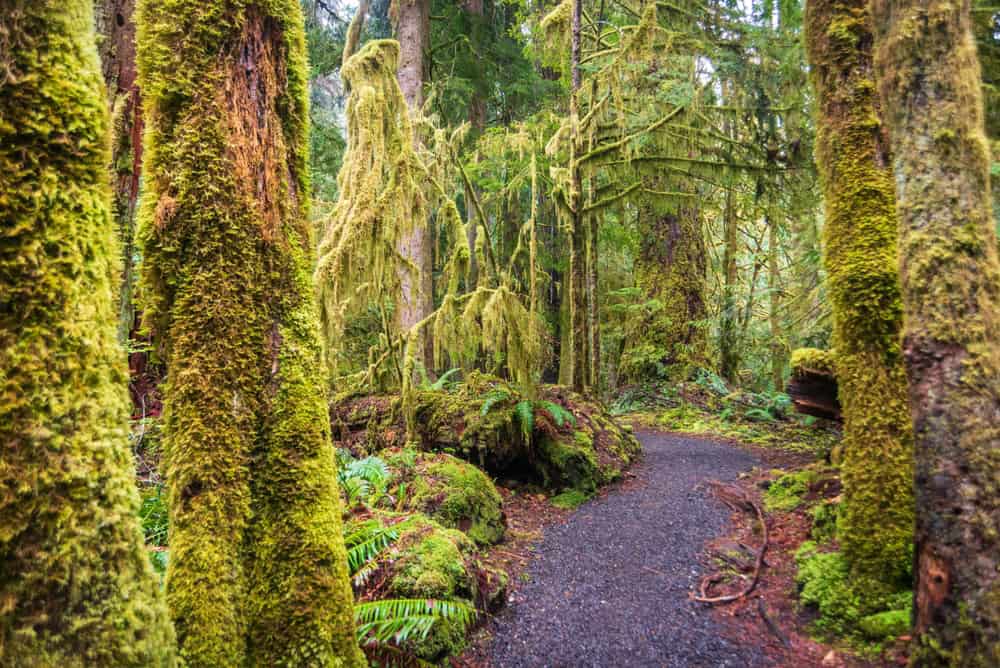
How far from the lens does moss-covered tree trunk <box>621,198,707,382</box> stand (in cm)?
1368

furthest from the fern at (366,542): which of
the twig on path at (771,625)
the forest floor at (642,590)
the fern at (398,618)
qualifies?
the twig on path at (771,625)

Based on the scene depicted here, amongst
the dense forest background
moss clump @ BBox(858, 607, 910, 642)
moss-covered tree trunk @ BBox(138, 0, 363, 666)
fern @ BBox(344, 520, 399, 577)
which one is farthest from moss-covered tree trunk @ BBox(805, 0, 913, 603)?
moss-covered tree trunk @ BBox(138, 0, 363, 666)

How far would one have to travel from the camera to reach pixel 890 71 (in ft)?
9.41

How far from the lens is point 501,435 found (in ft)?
24.2

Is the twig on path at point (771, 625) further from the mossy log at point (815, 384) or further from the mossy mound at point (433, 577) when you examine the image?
the mossy log at point (815, 384)

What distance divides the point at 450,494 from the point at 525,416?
2.11 m

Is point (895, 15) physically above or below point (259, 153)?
above

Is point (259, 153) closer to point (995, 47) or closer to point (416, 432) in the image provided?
point (416, 432)

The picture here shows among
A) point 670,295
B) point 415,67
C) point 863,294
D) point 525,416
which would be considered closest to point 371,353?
point 525,416

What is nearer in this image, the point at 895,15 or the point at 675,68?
the point at 895,15

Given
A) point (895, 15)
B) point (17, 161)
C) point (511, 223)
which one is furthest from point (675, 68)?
point (17, 161)

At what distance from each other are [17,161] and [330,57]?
13.8 meters

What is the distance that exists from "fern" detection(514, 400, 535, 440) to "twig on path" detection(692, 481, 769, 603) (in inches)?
106

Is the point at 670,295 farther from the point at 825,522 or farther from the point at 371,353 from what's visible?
the point at 825,522
